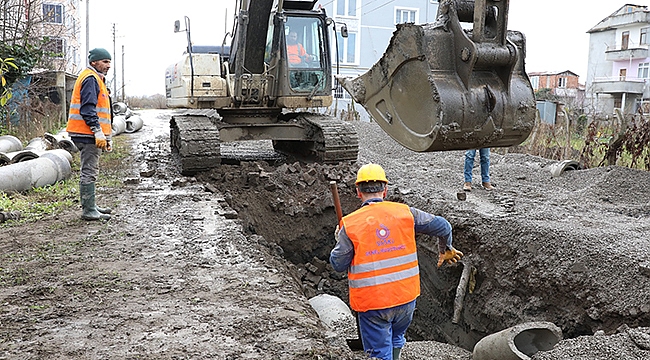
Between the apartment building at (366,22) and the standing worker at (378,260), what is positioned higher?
the apartment building at (366,22)

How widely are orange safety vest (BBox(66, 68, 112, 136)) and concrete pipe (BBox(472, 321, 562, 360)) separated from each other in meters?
4.65

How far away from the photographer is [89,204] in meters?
6.45

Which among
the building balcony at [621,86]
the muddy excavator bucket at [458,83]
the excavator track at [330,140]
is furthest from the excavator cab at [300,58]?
the building balcony at [621,86]

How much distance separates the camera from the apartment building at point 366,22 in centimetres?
3328

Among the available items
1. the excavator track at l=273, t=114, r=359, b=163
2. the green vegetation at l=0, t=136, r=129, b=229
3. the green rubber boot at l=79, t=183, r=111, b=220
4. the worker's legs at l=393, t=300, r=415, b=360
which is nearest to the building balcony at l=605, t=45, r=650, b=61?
the excavator track at l=273, t=114, r=359, b=163

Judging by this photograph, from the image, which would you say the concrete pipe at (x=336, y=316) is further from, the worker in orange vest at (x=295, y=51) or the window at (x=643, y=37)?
the window at (x=643, y=37)

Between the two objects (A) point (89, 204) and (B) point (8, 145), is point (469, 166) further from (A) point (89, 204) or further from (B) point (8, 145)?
(B) point (8, 145)

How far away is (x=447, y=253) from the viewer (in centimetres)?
407

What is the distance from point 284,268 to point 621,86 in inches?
1420

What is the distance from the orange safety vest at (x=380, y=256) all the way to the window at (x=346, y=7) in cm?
3122

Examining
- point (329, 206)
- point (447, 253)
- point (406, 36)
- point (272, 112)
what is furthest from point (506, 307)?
→ point (272, 112)

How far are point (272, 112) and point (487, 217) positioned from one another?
5390mm

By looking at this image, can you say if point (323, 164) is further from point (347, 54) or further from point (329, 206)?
point (347, 54)

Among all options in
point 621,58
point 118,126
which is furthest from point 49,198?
point 621,58
